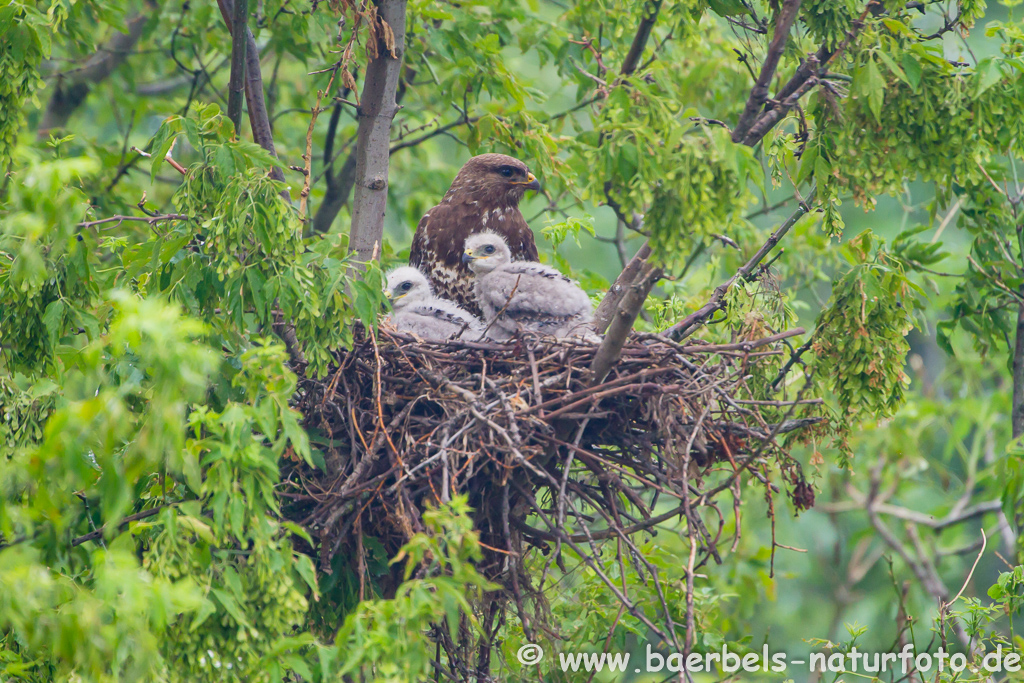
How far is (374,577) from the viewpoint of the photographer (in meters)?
3.33

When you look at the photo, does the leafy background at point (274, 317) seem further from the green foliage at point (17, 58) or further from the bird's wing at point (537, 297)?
the bird's wing at point (537, 297)

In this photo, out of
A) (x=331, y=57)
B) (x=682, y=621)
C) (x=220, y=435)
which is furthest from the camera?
(x=331, y=57)

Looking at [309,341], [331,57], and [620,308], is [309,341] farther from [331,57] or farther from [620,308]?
[331,57]

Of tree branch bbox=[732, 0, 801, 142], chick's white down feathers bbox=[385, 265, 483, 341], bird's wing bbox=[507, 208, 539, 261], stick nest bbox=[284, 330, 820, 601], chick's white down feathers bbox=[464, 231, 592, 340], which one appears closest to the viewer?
tree branch bbox=[732, 0, 801, 142]

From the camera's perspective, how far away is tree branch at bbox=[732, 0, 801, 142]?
2922 mm

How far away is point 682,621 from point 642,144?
273 centimetres

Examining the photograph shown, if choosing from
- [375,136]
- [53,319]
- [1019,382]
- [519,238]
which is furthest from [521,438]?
[1019,382]

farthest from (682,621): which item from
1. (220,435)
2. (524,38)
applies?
(524,38)
